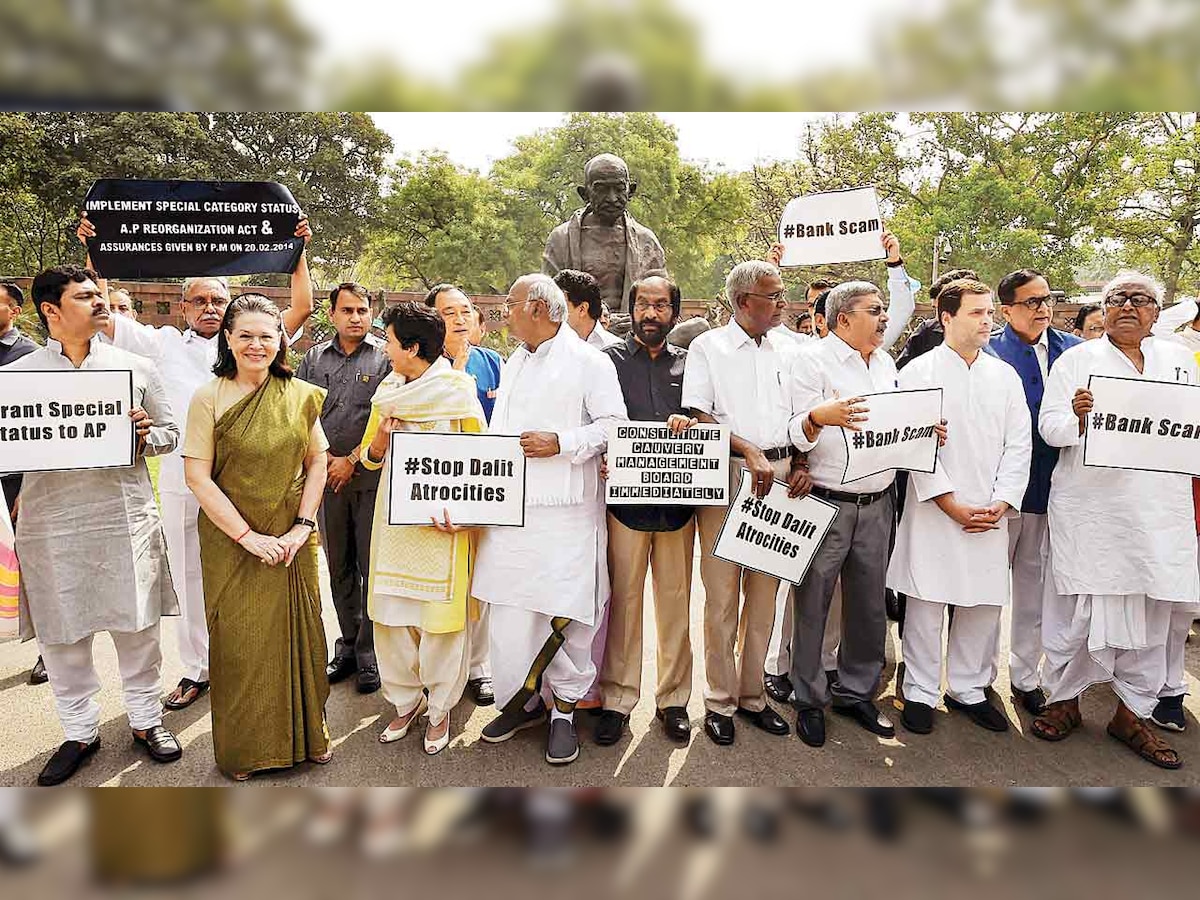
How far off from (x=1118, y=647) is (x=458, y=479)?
3.06 metres

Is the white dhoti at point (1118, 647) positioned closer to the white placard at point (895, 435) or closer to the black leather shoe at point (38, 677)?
the white placard at point (895, 435)

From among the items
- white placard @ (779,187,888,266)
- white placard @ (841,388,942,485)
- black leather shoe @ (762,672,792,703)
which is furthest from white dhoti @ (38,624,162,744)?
white placard @ (779,187,888,266)

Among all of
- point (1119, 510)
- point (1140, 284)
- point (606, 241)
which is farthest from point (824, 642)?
point (606, 241)

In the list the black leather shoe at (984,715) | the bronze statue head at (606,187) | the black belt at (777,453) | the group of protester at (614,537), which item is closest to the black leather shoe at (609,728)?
the group of protester at (614,537)

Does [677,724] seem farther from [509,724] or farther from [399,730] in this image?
[399,730]

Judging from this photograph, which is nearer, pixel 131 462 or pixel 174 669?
pixel 131 462

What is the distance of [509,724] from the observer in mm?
3752

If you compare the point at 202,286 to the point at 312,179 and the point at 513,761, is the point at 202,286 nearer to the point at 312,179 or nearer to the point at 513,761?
the point at 513,761

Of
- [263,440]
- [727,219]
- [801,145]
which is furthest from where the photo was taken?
[727,219]

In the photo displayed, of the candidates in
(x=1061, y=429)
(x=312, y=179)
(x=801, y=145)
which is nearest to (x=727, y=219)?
(x=801, y=145)

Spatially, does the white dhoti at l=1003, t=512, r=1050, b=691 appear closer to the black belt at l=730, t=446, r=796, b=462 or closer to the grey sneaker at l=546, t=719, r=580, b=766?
A: the black belt at l=730, t=446, r=796, b=462

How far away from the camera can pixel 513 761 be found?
353 centimetres

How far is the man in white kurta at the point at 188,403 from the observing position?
4121mm

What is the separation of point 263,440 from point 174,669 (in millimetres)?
2007
